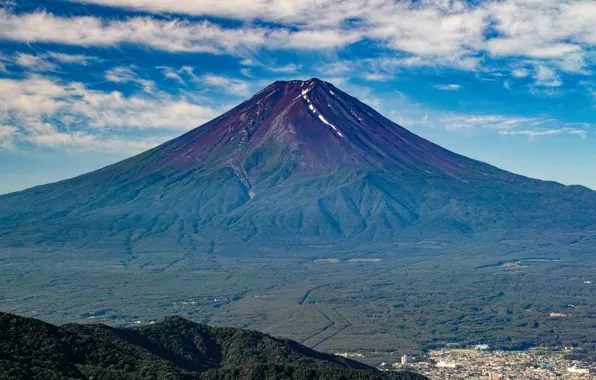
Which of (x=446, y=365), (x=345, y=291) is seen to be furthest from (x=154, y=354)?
(x=345, y=291)

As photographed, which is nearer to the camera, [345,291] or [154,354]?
[154,354]

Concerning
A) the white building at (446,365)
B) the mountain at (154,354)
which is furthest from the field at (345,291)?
the mountain at (154,354)

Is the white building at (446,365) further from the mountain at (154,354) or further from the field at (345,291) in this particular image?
the mountain at (154,354)

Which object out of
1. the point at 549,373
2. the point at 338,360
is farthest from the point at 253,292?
the point at 338,360

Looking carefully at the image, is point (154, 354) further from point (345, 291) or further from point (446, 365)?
point (345, 291)

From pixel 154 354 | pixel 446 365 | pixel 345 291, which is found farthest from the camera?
pixel 345 291

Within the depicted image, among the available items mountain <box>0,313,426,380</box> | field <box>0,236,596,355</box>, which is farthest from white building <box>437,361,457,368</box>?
mountain <box>0,313,426,380</box>

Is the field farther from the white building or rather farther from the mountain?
the mountain
